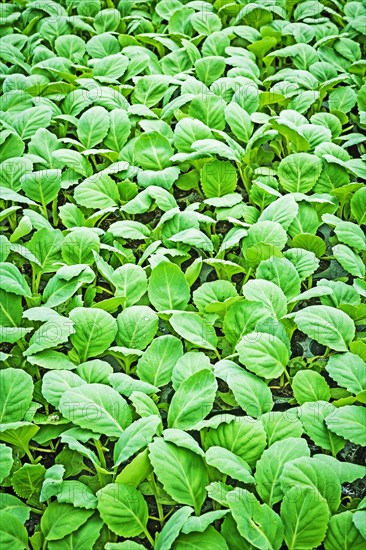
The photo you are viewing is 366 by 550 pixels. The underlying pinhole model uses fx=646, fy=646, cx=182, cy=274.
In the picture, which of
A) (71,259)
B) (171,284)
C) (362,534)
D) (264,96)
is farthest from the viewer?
(264,96)

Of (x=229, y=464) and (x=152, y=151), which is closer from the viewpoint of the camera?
(x=229, y=464)

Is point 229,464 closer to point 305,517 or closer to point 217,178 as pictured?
point 305,517

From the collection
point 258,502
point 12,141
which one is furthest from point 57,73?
point 258,502

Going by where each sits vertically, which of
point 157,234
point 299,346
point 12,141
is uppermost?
point 12,141

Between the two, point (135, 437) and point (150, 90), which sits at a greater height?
point (150, 90)

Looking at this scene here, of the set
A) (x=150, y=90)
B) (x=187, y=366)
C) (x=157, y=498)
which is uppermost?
(x=150, y=90)

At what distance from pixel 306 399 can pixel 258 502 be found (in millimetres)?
272

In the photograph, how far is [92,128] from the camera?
6.07 ft

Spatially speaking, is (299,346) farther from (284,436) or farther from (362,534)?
(362,534)

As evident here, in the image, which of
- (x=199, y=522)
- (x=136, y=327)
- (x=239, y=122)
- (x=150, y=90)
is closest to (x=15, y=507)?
(x=199, y=522)

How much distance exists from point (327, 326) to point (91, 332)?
0.48 m

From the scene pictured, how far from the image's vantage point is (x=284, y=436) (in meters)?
1.14

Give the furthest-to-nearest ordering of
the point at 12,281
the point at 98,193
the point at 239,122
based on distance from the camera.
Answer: the point at 239,122 → the point at 98,193 → the point at 12,281

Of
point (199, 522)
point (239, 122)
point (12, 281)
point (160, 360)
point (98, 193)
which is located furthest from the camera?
point (239, 122)
